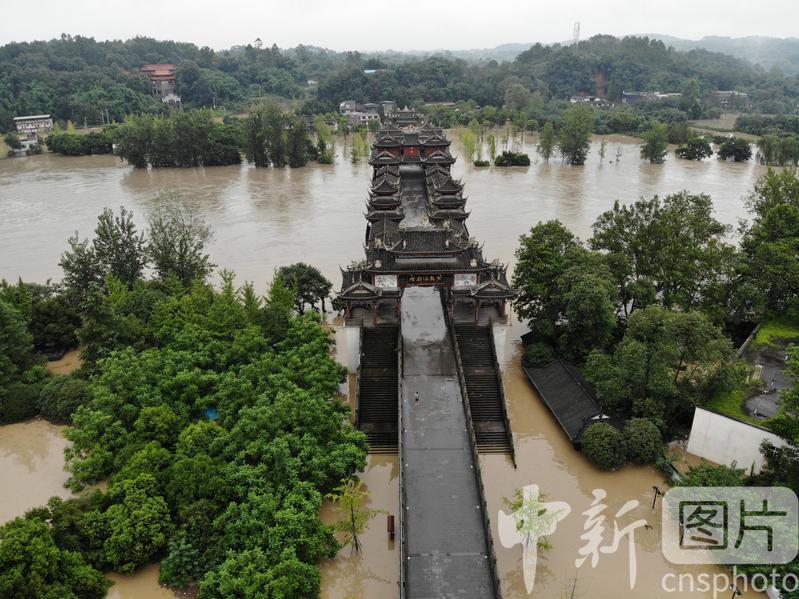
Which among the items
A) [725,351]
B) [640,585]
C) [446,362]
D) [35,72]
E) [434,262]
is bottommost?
[640,585]

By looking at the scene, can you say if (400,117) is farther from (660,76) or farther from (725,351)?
(660,76)

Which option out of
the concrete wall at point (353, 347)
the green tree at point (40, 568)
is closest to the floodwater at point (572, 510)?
the concrete wall at point (353, 347)

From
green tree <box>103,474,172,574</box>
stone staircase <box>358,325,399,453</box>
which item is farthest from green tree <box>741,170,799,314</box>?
green tree <box>103,474,172,574</box>

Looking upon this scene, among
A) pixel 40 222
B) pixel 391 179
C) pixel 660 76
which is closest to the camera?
pixel 391 179

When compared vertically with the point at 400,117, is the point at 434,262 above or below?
below

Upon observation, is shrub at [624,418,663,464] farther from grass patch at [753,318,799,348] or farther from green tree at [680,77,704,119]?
green tree at [680,77,704,119]

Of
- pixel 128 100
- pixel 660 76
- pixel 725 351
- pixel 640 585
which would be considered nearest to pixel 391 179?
pixel 725 351

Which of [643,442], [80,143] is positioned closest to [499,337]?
[643,442]
